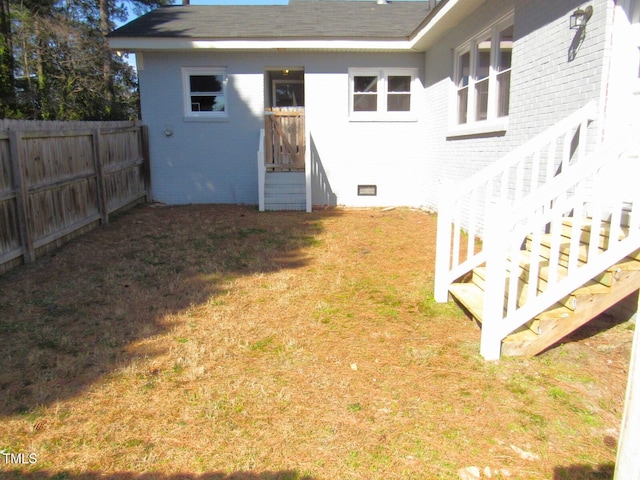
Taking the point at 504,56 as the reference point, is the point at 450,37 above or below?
above

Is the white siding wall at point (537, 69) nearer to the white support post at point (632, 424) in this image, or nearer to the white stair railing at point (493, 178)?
the white stair railing at point (493, 178)

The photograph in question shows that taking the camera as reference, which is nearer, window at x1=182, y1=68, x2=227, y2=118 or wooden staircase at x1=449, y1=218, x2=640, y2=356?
wooden staircase at x1=449, y1=218, x2=640, y2=356

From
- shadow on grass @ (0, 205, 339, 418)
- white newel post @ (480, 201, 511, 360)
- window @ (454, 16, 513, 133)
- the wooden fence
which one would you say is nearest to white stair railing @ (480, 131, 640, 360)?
white newel post @ (480, 201, 511, 360)

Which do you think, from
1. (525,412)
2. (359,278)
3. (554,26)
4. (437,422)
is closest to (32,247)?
(359,278)

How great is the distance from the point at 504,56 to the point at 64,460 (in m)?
7.37

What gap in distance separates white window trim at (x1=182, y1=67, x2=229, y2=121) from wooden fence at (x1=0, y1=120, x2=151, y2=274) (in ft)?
5.16

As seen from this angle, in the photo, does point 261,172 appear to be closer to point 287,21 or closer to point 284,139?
point 284,139

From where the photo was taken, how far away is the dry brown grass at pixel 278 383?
2.62 meters

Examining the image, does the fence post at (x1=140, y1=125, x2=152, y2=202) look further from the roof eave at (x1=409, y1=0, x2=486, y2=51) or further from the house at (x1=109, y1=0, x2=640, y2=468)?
the roof eave at (x1=409, y1=0, x2=486, y2=51)

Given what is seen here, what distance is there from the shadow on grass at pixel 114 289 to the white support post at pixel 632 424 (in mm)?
3167

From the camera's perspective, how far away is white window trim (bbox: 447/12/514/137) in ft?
23.4

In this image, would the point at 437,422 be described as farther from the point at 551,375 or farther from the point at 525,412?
the point at 551,375

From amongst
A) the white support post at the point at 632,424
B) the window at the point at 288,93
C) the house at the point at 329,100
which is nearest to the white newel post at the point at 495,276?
the white support post at the point at 632,424

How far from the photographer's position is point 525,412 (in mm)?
3029
